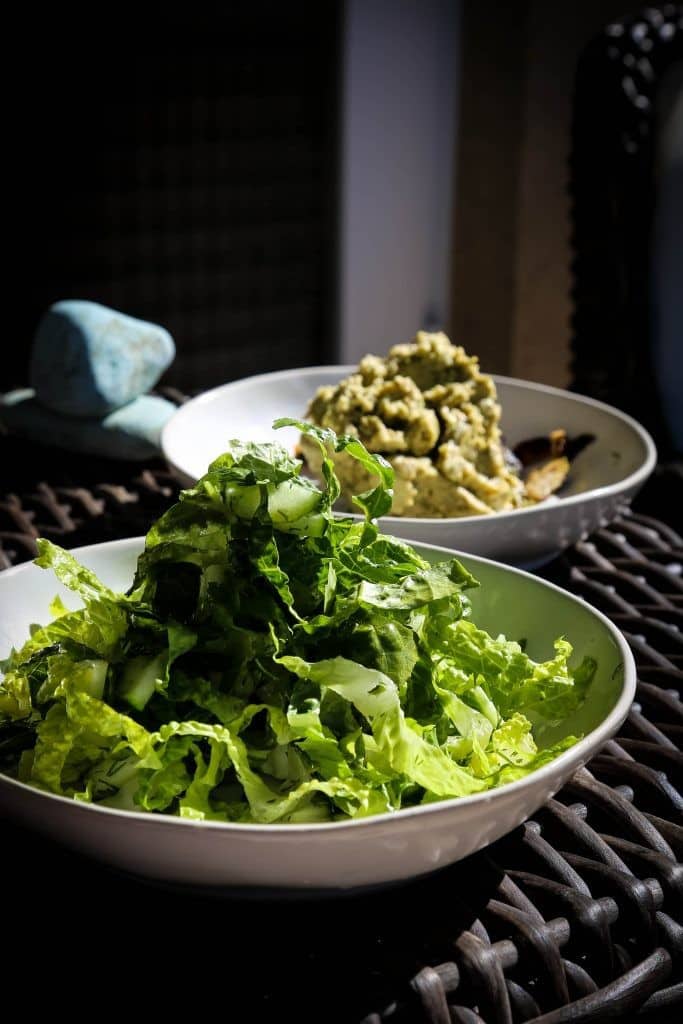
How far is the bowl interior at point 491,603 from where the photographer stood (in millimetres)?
683

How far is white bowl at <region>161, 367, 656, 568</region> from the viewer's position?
2.86ft

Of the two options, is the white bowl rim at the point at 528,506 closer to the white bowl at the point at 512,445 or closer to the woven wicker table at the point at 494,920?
the white bowl at the point at 512,445

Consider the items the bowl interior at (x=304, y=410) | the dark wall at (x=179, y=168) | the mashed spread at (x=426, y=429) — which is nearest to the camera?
the mashed spread at (x=426, y=429)

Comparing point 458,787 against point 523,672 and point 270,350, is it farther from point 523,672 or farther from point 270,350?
point 270,350

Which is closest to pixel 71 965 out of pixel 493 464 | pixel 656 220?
pixel 493 464

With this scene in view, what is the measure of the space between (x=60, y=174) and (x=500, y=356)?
131 cm

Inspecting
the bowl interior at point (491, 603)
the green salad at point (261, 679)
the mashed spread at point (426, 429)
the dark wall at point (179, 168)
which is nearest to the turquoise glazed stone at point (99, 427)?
the mashed spread at point (426, 429)

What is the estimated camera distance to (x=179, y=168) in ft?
9.35

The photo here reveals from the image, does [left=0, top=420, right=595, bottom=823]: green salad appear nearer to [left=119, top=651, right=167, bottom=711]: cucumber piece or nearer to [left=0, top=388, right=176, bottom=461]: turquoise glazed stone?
[left=119, top=651, right=167, bottom=711]: cucumber piece

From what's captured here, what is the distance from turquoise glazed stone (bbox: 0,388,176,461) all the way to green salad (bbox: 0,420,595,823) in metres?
0.58

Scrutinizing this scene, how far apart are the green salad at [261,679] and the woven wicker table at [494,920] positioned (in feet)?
0.16

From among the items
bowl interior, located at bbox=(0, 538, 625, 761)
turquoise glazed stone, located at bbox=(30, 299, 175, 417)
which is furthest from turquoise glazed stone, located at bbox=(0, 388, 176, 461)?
bowl interior, located at bbox=(0, 538, 625, 761)

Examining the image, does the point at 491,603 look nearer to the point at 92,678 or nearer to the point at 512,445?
the point at 92,678

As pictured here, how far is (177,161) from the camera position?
2844mm
